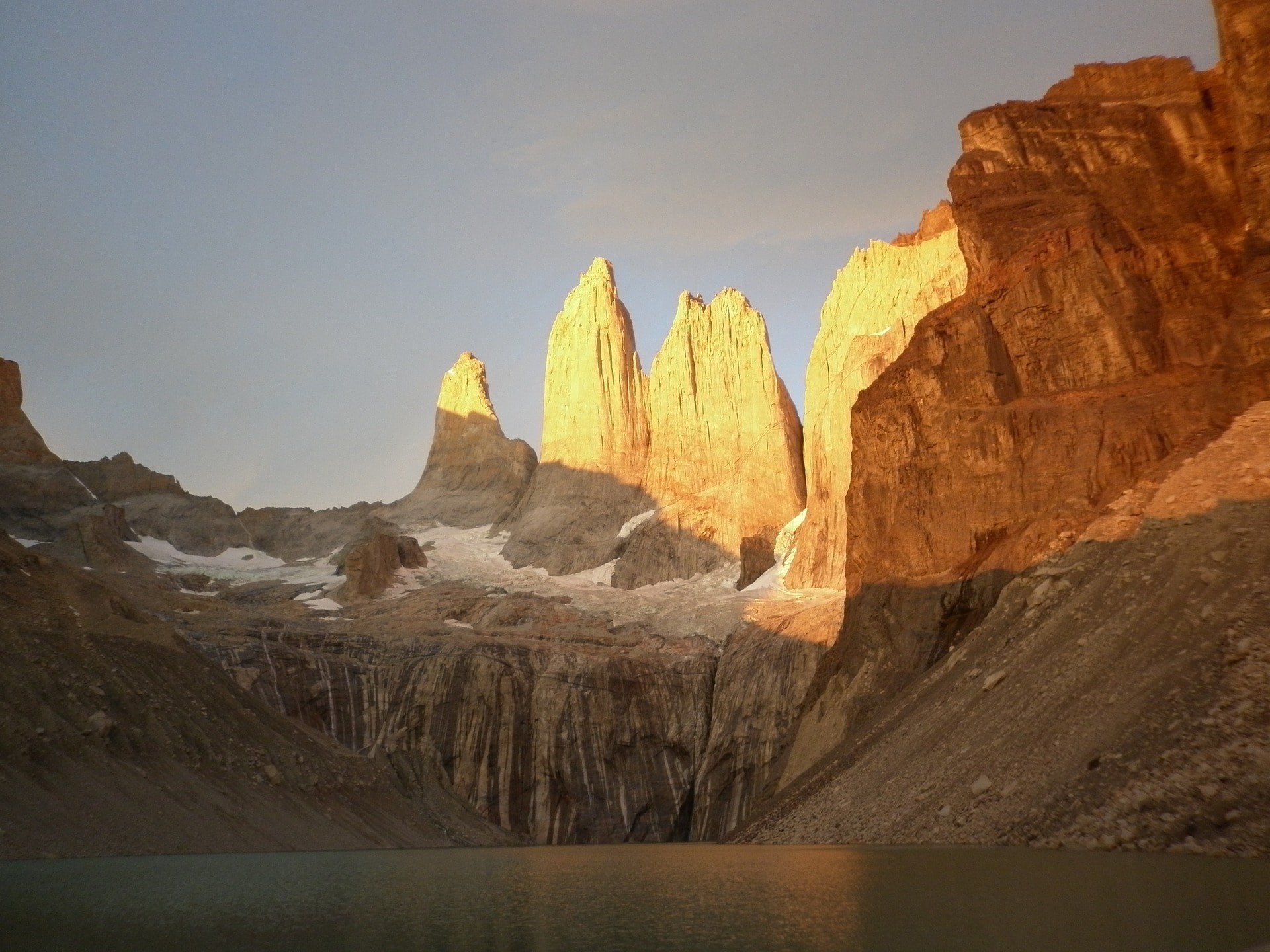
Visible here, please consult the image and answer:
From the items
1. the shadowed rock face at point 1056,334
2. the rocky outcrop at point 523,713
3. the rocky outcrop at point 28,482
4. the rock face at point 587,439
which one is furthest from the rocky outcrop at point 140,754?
the rocky outcrop at point 28,482

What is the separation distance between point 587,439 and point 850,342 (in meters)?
31.8

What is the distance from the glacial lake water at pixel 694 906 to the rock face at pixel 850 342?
56.1 meters

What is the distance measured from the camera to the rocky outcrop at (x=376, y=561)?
317 ft

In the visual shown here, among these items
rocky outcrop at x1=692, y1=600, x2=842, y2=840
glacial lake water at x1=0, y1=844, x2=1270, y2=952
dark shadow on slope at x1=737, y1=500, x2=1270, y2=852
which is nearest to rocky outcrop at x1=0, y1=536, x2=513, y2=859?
glacial lake water at x1=0, y1=844, x2=1270, y2=952

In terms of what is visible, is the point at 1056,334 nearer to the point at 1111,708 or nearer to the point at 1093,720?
the point at 1111,708

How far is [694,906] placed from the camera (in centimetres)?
1988

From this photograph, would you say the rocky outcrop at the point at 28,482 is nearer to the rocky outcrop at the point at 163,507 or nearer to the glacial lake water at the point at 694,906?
the rocky outcrop at the point at 163,507

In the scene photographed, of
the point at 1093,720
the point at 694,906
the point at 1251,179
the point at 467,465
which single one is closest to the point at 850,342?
the point at 1251,179

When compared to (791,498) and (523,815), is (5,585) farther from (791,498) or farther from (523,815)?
(791,498)

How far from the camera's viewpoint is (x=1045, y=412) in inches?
1905

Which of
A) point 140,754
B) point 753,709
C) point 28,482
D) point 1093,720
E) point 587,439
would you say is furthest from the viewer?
point 587,439

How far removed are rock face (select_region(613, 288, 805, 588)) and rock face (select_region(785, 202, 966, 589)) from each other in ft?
24.2

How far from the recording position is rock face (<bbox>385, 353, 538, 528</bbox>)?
124062 mm

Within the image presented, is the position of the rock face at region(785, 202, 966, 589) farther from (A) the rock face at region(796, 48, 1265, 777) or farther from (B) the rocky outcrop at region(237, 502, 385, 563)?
(B) the rocky outcrop at region(237, 502, 385, 563)
